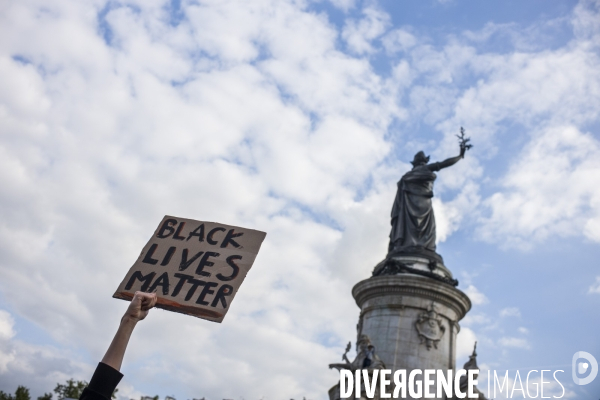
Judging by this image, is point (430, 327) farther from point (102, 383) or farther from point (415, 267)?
point (102, 383)

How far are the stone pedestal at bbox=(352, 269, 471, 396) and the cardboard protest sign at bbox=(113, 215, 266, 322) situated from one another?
1274 centimetres

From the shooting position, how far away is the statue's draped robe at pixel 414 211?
21672 millimetres

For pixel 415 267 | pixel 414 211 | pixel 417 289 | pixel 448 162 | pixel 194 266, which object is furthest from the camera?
pixel 448 162

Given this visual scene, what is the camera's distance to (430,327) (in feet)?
60.2

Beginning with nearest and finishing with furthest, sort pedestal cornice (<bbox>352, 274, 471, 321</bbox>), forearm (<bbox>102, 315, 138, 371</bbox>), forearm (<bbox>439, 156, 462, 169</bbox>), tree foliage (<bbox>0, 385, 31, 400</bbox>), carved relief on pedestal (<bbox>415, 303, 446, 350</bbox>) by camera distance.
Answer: forearm (<bbox>102, 315, 138, 371</bbox>), carved relief on pedestal (<bbox>415, 303, 446, 350</bbox>), pedestal cornice (<bbox>352, 274, 471, 321</bbox>), forearm (<bbox>439, 156, 462, 169</bbox>), tree foliage (<bbox>0, 385, 31, 400</bbox>)

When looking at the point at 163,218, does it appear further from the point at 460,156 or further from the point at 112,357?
the point at 460,156

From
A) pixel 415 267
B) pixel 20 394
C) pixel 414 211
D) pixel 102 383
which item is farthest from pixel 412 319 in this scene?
pixel 20 394

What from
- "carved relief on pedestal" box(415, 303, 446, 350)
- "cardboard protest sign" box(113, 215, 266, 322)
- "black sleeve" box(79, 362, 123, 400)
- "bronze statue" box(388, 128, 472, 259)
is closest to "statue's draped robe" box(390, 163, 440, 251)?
"bronze statue" box(388, 128, 472, 259)

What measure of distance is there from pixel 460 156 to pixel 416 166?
5.74 feet

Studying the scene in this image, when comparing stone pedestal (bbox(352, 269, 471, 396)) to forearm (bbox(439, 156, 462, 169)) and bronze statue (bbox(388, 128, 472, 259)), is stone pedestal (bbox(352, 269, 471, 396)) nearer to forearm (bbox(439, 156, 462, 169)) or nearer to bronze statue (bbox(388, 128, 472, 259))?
bronze statue (bbox(388, 128, 472, 259))

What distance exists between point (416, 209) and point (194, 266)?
1718 cm

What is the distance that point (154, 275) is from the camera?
5.88m

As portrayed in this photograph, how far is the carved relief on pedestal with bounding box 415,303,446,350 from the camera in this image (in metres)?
18.1

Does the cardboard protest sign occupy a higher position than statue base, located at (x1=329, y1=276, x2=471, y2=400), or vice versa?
statue base, located at (x1=329, y1=276, x2=471, y2=400)
